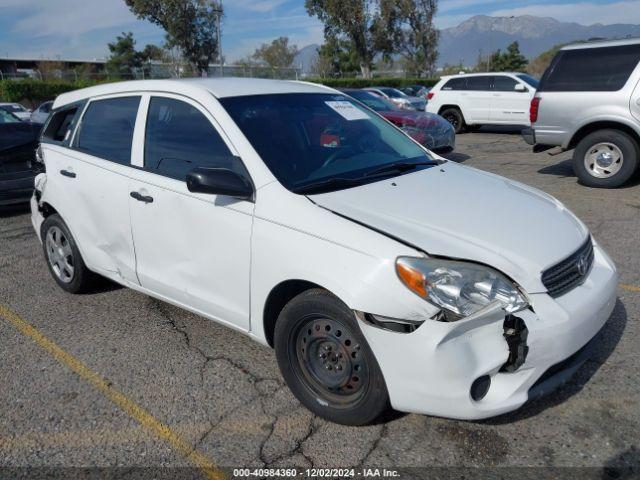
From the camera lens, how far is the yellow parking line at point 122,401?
8.64 feet

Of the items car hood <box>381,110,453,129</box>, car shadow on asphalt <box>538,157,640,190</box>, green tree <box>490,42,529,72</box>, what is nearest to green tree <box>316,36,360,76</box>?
green tree <box>490,42,529,72</box>

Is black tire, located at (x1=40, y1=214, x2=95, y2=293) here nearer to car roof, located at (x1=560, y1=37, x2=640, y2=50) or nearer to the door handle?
the door handle

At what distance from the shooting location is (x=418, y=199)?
304 cm

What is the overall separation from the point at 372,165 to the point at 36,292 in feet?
10.7

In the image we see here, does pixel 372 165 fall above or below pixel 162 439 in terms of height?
above

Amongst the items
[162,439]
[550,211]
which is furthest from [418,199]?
[162,439]

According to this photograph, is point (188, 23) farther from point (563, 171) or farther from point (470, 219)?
point (470, 219)

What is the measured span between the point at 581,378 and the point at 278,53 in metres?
70.9

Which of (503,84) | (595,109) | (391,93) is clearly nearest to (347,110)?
(595,109)

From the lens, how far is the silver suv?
7449 millimetres

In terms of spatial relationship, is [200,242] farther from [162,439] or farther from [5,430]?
[5,430]

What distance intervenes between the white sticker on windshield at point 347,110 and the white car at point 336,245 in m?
0.02

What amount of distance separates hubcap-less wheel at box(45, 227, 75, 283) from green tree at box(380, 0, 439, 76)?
42.4 metres

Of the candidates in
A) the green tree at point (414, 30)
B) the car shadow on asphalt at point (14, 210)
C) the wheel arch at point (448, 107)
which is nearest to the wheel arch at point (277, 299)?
the car shadow on asphalt at point (14, 210)
